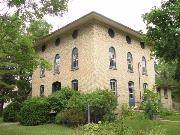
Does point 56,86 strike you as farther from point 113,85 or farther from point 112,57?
point 112,57

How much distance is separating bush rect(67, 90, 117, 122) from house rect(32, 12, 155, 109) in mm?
2803

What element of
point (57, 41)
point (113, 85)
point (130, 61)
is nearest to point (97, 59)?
point (113, 85)

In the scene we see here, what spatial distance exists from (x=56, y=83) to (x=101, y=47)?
7002 mm

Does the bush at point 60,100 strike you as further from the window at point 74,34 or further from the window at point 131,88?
the window at point 131,88

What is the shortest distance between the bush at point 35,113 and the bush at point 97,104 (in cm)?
256

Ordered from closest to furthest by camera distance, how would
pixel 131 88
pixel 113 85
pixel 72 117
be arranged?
pixel 72 117 < pixel 113 85 < pixel 131 88

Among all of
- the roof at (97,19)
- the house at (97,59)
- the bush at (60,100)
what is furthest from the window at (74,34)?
the bush at (60,100)

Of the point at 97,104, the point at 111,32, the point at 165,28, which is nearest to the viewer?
the point at 165,28

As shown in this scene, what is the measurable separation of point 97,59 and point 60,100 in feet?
16.7

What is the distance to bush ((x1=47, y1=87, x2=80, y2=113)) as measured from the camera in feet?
68.5

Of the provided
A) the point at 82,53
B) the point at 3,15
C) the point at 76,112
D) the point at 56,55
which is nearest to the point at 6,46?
the point at 3,15

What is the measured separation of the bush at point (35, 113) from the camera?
20562 millimetres

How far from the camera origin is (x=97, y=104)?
18.7m

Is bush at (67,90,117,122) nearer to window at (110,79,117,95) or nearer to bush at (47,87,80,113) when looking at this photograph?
bush at (47,87,80,113)
